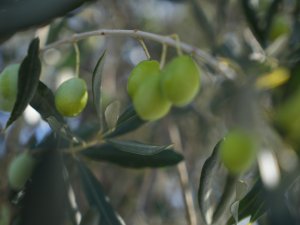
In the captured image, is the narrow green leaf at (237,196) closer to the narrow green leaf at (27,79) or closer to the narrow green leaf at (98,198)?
the narrow green leaf at (98,198)

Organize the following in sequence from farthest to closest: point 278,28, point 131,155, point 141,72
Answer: point 278,28 → point 131,155 → point 141,72

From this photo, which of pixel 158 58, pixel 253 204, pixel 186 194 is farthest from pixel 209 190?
pixel 158 58

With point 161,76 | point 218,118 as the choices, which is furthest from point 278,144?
point 218,118

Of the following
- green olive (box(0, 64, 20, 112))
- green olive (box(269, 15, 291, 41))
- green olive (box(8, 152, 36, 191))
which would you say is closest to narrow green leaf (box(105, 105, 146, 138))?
green olive (box(8, 152, 36, 191))

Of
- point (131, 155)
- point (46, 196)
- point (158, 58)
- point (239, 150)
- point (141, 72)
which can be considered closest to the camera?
point (239, 150)

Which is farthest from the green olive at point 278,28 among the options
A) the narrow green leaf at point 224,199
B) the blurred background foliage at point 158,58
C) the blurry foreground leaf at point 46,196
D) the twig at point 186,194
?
the blurry foreground leaf at point 46,196

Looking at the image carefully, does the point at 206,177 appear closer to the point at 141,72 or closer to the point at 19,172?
the point at 141,72

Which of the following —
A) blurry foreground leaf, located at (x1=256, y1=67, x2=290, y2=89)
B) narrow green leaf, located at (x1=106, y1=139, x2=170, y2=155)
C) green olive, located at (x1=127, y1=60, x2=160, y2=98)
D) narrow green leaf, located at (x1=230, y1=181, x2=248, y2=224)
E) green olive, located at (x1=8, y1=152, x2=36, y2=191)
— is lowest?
narrow green leaf, located at (x1=230, y1=181, x2=248, y2=224)

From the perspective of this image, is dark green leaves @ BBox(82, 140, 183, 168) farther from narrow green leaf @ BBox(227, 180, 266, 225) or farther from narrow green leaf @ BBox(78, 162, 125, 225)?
narrow green leaf @ BBox(227, 180, 266, 225)
